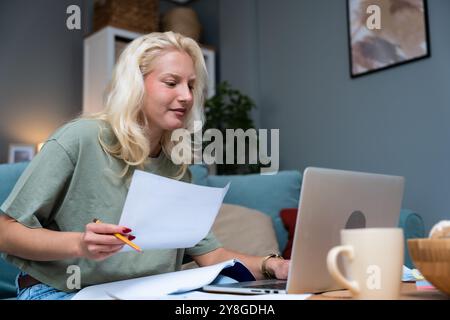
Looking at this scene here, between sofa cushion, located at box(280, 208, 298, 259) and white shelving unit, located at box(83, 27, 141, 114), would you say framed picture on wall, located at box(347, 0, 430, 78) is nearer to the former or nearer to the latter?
sofa cushion, located at box(280, 208, 298, 259)

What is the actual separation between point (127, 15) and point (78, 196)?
245 centimetres

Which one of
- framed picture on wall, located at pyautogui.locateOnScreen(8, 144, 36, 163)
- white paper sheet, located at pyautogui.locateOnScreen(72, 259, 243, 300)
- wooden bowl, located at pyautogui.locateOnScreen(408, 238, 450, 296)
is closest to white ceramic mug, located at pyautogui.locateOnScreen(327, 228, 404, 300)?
wooden bowl, located at pyautogui.locateOnScreen(408, 238, 450, 296)

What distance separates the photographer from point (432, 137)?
8.07ft

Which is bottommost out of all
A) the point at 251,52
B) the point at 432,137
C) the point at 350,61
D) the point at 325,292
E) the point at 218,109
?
the point at 325,292

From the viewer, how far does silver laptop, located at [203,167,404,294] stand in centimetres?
65

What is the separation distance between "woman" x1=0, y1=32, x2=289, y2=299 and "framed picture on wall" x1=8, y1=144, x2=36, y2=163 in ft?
6.61

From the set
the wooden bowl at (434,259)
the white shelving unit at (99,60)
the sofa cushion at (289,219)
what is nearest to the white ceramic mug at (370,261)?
the wooden bowl at (434,259)

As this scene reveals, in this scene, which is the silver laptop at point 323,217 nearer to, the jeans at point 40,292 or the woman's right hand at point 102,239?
the woman's right hand at point 102,239

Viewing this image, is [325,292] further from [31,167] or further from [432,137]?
[432,137]

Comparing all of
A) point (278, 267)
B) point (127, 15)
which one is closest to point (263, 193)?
point (278, 267)
